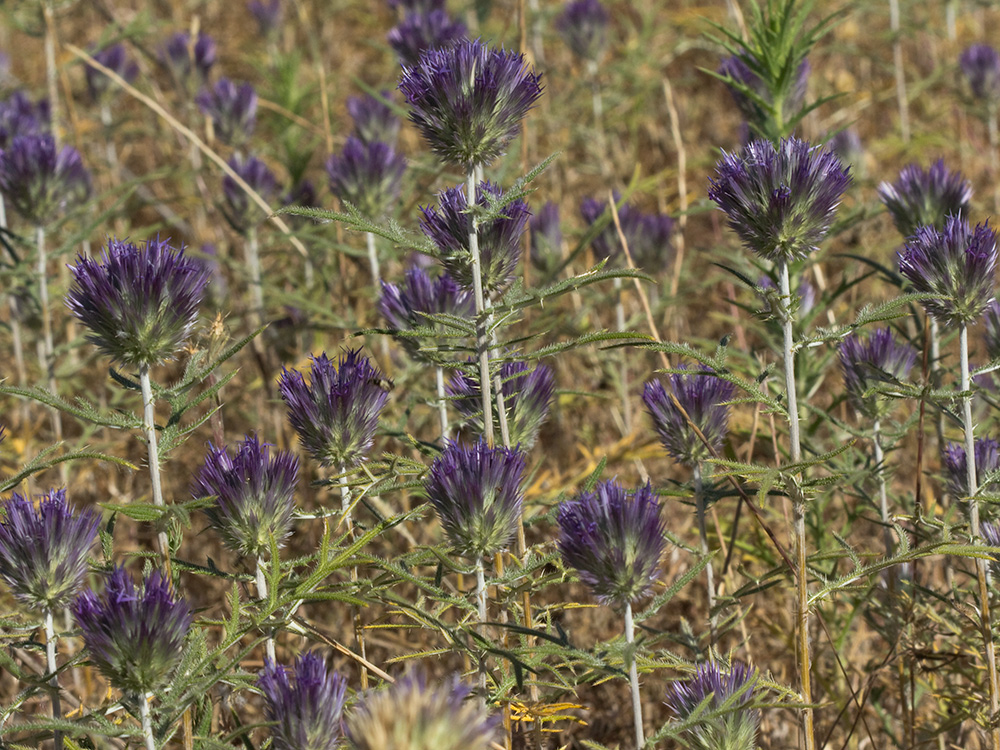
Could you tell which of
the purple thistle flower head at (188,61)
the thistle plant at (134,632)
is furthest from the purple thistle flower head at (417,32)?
the thistle plant at (134,632)

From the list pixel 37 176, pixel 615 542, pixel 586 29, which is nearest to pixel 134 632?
pixel 615 542

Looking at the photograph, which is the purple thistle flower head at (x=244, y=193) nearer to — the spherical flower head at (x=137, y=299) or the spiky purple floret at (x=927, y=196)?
the spherical flower head at (x=137, y=299)

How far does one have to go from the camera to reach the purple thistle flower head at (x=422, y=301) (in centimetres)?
315

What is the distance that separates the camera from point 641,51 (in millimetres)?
6496

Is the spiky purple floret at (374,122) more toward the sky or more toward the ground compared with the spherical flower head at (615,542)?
more toward the sky

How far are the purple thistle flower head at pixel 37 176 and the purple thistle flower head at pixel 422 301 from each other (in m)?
1.94

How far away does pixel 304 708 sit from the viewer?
6.78 ft

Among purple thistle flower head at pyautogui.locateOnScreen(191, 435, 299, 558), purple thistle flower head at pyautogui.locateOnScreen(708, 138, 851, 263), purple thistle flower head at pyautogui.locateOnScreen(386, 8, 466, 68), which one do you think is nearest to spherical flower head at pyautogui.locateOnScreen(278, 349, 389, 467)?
purple thistle flower head at pyautogui.locateOnScreen(191, 435, 299, 558)

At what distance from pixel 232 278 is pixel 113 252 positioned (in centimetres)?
349

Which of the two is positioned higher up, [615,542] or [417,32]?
[417,32]

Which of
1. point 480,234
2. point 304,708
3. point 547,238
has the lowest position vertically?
point 304,708

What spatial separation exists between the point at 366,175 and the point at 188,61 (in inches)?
109

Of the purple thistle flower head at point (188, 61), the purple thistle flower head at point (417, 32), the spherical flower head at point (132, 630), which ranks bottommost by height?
the spherical flower head at point (132, 630)

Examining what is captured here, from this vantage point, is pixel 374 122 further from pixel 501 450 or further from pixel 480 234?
pixel 501 450
